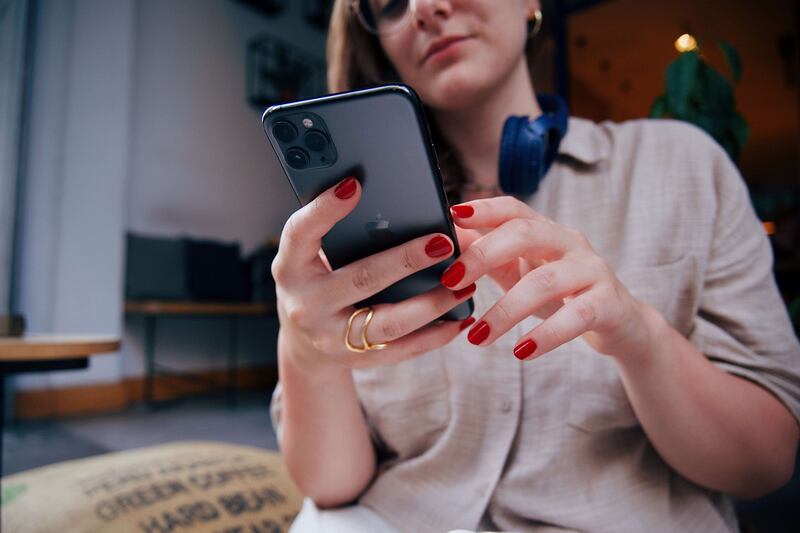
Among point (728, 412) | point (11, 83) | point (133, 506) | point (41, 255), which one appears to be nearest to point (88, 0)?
point (11, 83)

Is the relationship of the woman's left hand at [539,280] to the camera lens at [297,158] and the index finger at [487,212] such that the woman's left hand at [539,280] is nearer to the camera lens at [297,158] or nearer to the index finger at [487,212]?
the index finger at [487,212]

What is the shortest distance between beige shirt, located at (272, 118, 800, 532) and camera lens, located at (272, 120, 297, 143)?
1.10 ft

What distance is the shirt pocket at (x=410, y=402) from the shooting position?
0.59 metres

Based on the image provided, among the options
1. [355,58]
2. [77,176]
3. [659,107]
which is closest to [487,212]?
[355,58]

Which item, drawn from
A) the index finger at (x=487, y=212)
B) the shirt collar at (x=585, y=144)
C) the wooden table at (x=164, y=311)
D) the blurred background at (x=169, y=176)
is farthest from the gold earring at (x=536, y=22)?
the wooden table at (x=164, y=311)

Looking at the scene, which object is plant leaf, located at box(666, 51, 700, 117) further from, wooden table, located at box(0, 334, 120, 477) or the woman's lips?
wooden table, located at box(0, 334, 120, 477)

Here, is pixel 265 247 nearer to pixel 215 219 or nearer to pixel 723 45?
pixel 215 219

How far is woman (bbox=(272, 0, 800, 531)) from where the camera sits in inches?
14.9

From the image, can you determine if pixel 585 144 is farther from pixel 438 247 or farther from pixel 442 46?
pixel 438 247

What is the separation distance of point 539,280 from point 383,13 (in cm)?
49

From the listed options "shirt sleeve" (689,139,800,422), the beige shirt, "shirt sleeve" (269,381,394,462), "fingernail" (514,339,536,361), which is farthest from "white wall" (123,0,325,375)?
"fingernail" (514,339,536,361)

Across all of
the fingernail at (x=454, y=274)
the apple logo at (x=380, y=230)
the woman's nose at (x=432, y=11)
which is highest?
the woman's nose at (x=432, y=11)

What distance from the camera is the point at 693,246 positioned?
557mm

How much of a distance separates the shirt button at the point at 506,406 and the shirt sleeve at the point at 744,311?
21 centimetres
